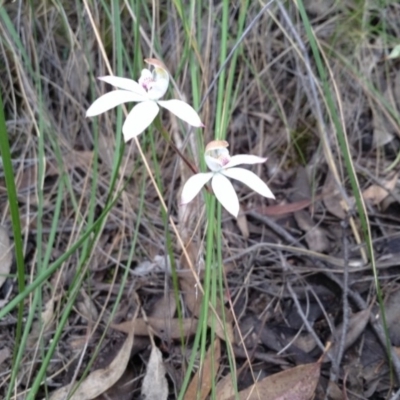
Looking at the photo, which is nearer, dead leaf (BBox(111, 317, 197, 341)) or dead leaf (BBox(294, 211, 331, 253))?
dead leaf (BBox(111, 317, 197, 341))

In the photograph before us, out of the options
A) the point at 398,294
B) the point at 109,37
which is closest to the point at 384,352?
the point at 398,294

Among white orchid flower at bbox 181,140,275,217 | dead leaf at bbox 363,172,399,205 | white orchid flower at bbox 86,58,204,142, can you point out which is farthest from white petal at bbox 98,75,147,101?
dead leaf at bbox 363,172,399,205

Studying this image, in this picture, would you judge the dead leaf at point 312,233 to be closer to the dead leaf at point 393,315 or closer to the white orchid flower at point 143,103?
the dead leaf at point 393,315

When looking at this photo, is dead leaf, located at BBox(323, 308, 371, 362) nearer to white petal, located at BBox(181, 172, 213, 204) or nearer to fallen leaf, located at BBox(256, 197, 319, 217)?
fallen leaf, located at BBox(256, 197, 319, 217)

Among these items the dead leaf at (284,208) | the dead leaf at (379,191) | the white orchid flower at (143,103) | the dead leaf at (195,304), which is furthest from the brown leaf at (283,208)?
the white orchid flower at (143,103)

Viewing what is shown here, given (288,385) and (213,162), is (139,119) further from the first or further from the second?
(288,385)

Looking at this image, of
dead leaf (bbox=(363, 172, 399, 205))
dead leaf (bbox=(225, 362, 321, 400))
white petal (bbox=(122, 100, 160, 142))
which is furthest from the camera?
dead leaf (bbox=(363, 172, 399, 205))
